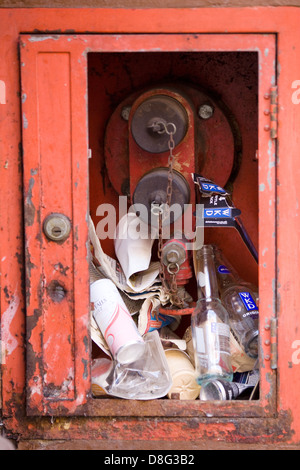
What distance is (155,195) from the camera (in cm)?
158

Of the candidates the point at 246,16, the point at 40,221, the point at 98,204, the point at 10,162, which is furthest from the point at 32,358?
the point at 246,16

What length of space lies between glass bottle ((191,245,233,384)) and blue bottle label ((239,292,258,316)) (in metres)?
0.07

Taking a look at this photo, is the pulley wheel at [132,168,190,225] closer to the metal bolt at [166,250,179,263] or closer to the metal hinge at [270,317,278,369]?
the metal bolt at [166,250,179,263]

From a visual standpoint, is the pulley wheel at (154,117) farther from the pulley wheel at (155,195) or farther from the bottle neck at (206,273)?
the bottle neck at (206,273)

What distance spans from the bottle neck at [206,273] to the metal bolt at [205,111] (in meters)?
0.43

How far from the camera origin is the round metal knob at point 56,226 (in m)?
1.36

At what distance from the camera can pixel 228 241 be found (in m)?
1.85

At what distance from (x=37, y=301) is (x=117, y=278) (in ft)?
1.02

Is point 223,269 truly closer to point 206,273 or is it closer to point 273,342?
point 206,273

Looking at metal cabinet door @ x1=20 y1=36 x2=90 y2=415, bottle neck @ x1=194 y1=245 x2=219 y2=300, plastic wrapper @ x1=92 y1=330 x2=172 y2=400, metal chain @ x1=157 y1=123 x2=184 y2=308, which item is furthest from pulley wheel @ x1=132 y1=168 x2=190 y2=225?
plastic wrapper @ x1=92 y1=330 x2=172 y2=400

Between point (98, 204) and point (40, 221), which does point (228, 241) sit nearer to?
point (98, 204)

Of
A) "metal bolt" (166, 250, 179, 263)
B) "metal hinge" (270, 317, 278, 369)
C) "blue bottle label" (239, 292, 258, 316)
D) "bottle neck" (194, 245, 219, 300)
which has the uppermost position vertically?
"metal bolt" (166, 250, 179, 263)

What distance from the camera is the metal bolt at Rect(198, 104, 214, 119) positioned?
1757 mm

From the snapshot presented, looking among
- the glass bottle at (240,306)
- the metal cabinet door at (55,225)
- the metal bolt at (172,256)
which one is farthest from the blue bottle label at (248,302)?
the metal cabinet door at (55,225)
